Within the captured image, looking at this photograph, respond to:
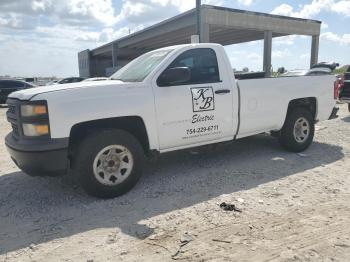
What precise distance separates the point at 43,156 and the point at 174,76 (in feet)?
6.27

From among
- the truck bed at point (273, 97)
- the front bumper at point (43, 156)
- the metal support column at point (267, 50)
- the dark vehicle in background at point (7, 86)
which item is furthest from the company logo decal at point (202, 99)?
the metal support column at point (267, 50)

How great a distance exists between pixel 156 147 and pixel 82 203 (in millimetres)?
1217

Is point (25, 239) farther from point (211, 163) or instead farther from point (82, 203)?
point (211, 163)

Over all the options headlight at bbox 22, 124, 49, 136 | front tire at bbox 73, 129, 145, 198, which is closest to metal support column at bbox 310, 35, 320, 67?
front tire at bbox 73, 129, 145, 198

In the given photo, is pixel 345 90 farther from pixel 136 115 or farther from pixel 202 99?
pixel 136 115

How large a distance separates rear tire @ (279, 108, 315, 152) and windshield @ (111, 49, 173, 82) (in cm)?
268

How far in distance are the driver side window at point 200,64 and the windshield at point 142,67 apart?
26 centimetres

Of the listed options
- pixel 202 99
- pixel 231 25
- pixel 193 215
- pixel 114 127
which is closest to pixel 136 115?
pixel 114 127

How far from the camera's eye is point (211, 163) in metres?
6.04

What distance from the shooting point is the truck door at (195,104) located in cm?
489

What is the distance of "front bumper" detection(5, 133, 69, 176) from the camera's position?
4125mm

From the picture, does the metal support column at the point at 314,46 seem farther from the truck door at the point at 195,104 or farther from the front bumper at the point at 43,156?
the front bumper at the point at 43,156

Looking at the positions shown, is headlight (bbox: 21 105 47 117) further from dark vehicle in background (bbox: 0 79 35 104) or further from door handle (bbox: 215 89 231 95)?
dark vehicle in background (bbox: 0 79 35 104)

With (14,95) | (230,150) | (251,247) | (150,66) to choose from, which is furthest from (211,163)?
(14,95)
